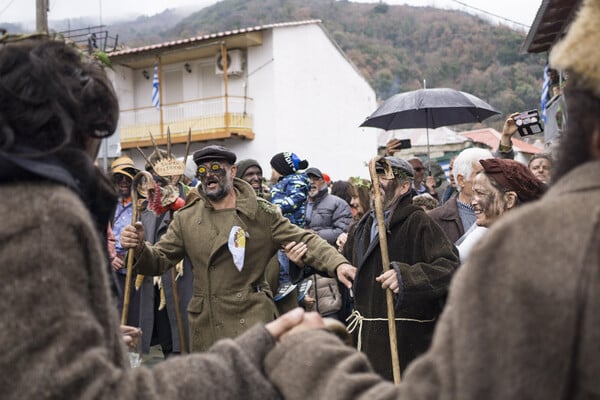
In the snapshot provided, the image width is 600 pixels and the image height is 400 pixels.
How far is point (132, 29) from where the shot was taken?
155 metres

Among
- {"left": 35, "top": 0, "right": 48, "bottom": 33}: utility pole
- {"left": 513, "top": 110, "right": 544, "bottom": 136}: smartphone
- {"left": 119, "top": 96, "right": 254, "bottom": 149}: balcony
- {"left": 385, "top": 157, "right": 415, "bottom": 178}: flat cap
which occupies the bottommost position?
{"left": 385, "top": 157, "right": 415, "bottom": 178}: flat cap

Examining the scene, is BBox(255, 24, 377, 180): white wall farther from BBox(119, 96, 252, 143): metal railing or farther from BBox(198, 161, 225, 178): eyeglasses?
BBox(198, 161, 225, 178): eyeglasses

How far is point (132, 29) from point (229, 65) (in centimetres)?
13870

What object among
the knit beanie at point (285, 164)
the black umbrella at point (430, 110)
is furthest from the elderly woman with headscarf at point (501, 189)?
the black umbrella at point (430, 110)

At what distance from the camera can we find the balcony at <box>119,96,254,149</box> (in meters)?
25.1

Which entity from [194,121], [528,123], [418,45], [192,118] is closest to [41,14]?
[528,123]

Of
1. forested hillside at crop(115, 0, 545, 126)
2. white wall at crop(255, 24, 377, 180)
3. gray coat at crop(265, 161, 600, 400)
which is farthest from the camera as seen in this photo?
forested hillside at crop(115, 0, 545, 126)

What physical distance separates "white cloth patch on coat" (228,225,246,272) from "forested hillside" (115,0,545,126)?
47845mm

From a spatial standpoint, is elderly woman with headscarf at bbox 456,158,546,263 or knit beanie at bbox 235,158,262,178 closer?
elderly woman with headscarf at bbox 456,158,546,263

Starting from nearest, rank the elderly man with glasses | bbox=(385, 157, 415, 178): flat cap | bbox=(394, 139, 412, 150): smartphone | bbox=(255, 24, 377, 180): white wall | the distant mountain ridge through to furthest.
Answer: bbox=(385, 157, 415, 178): flat cap, the elderly man with glasses, bbox=(394, 139, 412, 150): smartphone, bbox=(255, 24, 377, 180): white wall, the distant mountain ridge

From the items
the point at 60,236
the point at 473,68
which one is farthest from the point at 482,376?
the point at 473,68

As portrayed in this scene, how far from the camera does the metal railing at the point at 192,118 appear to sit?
25.2 metres

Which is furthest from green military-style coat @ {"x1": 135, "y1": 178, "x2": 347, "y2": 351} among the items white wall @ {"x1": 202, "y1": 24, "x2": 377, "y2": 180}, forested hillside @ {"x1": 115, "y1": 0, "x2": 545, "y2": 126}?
forested hillside @ {"x1": 115, "y1": 0, "x2": 545, "y2": 126}

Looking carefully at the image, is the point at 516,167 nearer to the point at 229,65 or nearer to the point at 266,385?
the point at 266,385
